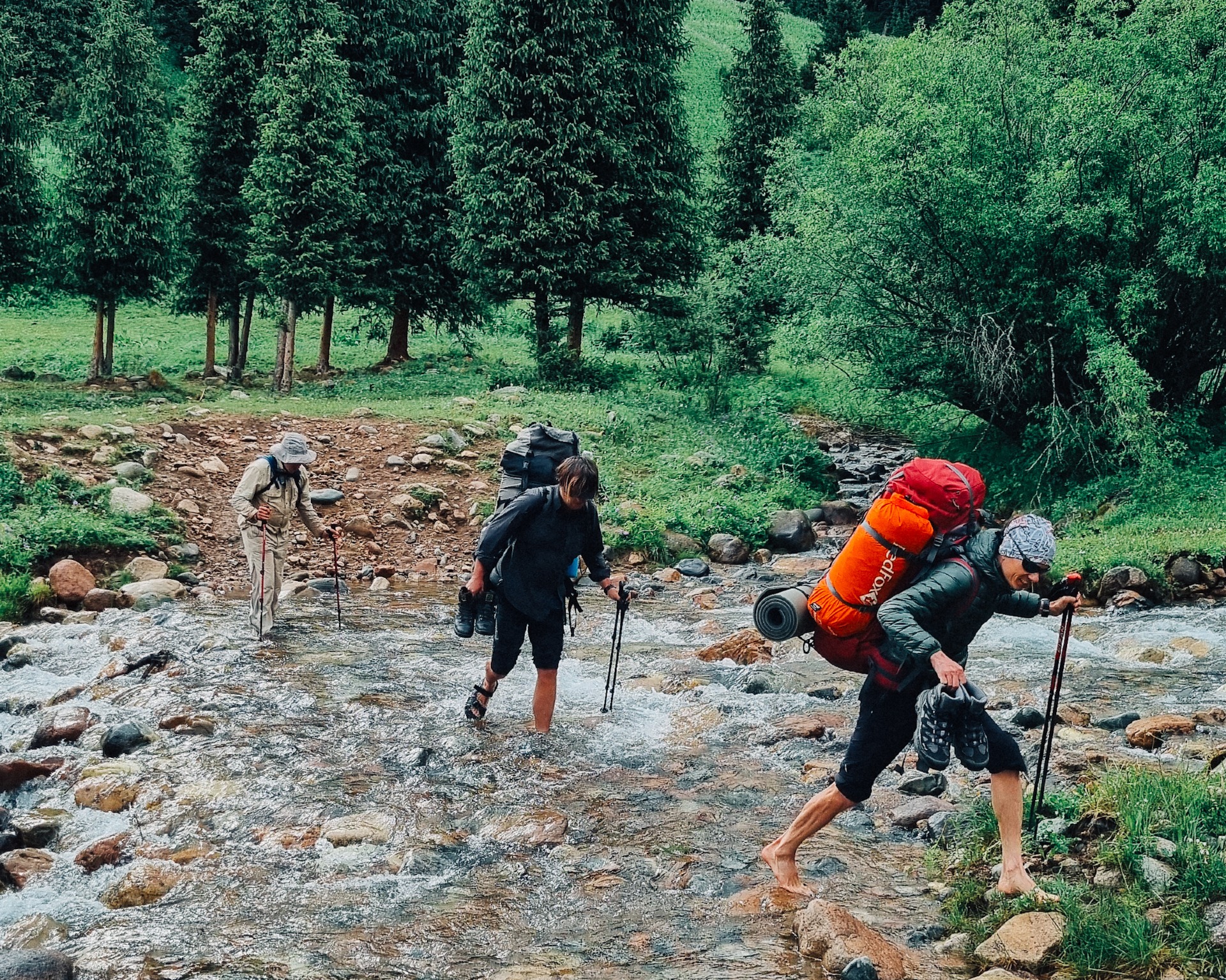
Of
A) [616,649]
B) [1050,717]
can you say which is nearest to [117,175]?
[616,649]

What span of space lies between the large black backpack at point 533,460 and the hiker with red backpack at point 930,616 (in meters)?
2.95

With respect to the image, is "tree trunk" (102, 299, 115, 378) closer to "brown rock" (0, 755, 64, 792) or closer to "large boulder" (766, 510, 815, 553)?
"large boulder" (766, 510, 815, 553)

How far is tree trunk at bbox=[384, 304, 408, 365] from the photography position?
33.5 meters

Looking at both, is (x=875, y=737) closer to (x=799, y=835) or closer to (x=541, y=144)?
(x=799, y=835)

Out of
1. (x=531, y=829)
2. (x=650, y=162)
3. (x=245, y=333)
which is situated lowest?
(x=531, y=829)

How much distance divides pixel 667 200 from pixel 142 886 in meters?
24.6

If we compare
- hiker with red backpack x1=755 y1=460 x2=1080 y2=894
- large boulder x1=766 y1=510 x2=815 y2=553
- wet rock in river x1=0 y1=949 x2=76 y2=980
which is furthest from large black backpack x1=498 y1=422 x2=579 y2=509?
large boulder x1=766 y1=510 x2=815 y2=553

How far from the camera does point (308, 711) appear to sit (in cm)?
933

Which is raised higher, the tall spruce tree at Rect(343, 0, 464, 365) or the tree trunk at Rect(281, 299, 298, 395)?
the tall spruce tree at Rect(343, 0, 464, 365)

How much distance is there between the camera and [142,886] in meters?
6.10

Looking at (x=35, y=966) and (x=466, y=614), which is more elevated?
(x=466, y=614)

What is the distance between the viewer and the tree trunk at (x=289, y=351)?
27.2 meters

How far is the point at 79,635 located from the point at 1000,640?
10586 millimetres

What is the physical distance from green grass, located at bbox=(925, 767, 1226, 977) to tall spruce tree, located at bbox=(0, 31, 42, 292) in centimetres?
2676
